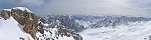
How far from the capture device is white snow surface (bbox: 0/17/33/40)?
488 feet

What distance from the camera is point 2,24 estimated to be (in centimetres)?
15788

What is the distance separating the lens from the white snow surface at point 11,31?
148675 mm

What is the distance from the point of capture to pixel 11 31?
15538cm

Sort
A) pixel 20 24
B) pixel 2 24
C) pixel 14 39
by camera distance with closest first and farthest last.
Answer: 1. pixel 14 39
2. pixel 2 24
3. pixel 20 24

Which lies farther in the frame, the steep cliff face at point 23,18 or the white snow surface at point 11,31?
the steep cliff face at point 23,18

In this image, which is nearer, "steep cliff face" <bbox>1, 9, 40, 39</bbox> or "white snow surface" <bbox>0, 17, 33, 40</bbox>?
"white snow surface" <bbox>0, 17, 33, 40</bbox>

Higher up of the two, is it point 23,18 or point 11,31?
point 23,18

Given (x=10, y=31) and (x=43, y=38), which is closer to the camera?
(x=10, y=31)

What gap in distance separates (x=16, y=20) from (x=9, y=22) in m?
9.37

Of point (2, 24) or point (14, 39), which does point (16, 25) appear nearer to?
point (2, 24)

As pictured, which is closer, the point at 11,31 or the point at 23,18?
the point at 11,31

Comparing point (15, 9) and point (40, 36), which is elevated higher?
point (15, 9)

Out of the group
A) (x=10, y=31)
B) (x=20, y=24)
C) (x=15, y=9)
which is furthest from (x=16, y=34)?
(x=15, y=9)

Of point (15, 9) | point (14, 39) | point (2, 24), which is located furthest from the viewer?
point (15, 9)
